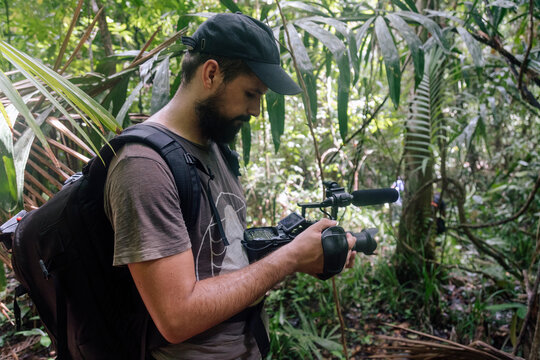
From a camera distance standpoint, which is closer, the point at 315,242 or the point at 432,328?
the point at 315,242

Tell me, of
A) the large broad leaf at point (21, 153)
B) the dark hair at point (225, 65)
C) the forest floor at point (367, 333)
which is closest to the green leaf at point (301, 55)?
the dark hair at point (225, 65)

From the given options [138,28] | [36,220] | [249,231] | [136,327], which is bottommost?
[136,327]

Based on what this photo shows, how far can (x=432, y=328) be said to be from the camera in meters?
2.66

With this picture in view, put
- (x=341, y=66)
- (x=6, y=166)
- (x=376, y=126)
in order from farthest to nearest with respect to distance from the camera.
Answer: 1. (x=376, y=126)
2. (x=341, y=66)
3. (x=6, y=166)

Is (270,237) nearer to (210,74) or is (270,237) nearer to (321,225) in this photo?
(321,225)

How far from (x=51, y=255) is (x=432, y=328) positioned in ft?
8.89

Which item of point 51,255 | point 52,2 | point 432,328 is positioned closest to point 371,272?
point 432,328

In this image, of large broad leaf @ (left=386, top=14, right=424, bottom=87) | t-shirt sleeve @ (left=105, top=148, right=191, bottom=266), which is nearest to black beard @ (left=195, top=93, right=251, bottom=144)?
t-shirt sleeve @ (left=105, top=148, right=191, bottom=266)

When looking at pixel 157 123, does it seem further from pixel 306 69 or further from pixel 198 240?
pixel 306 69

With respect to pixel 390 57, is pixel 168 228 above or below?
below

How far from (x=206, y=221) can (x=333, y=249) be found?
1.27ft

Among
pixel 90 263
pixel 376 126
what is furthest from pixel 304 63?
pixel 376 126

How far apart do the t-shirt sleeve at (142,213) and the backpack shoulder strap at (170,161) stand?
5 cm

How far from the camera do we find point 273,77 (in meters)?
1.12
